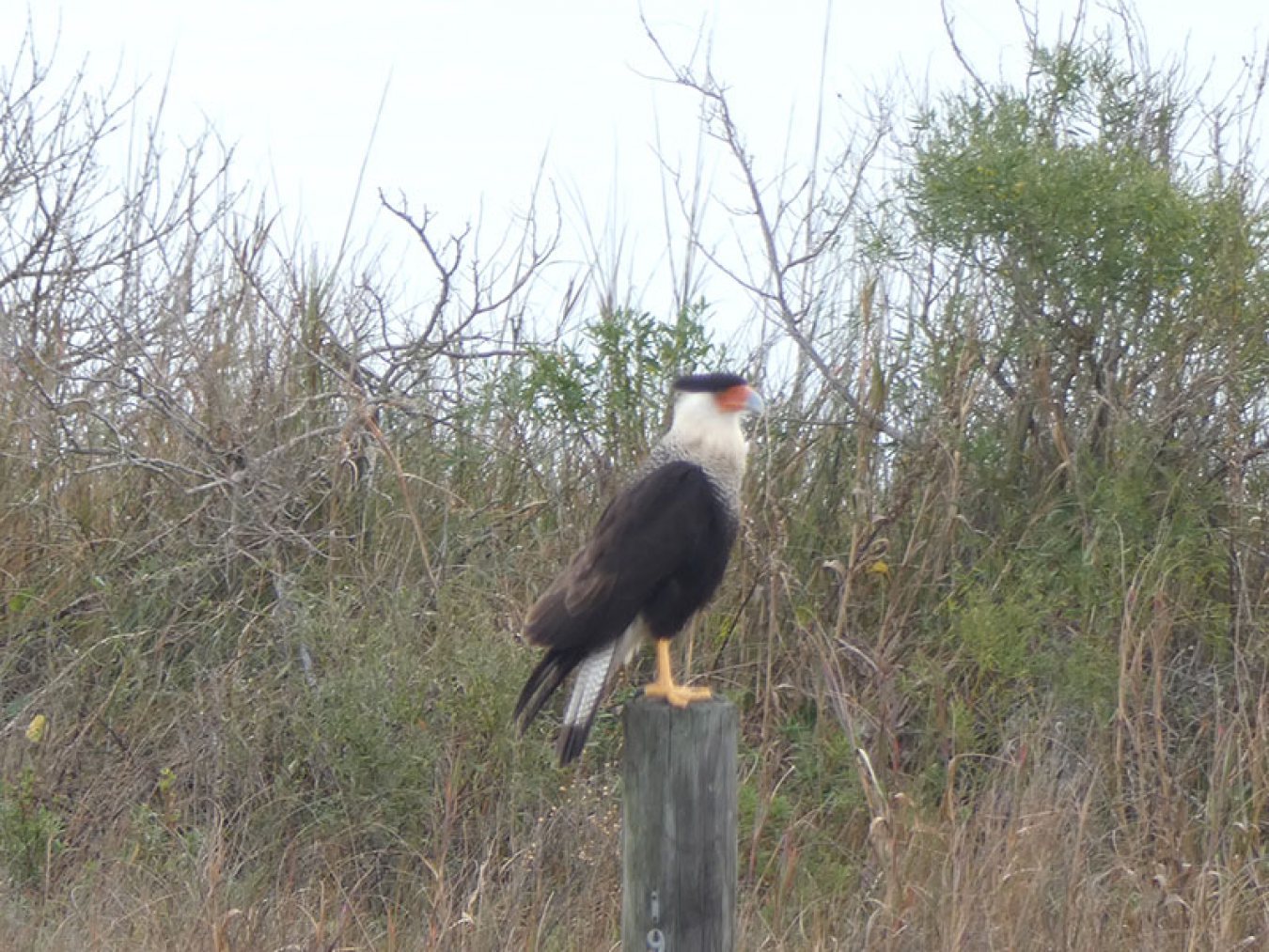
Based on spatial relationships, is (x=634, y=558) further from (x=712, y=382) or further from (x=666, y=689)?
(x=712, y=382)

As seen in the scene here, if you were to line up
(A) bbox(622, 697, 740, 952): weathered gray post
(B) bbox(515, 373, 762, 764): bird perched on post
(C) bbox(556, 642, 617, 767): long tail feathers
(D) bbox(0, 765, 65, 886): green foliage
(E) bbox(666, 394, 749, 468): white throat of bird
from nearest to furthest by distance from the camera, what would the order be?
1. (A) bbox(622, 697, 740, 952): weathered gray post
2. (C) bbox(556, 642, 617, 767): long tail feathers
3. (B) bbox(515, 373, 762, 764): bird perched on post
4. (E) bbox(666, 394, 749, 468): white throat of bird
5. (D) bbox(0, 765, 65, 886): green foliage

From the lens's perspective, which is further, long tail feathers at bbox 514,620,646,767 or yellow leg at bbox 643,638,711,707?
yellow leg at bbox 643,638,711,707

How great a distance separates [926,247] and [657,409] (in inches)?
45.0

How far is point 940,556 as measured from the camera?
5094mm

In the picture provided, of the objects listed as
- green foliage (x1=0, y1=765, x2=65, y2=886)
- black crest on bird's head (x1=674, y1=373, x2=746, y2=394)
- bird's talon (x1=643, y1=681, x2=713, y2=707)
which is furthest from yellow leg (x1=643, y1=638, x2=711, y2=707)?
green foliage (x1=0, y1=765, x2=65, y2=886)

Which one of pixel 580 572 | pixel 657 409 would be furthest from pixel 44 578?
pixel 580 572

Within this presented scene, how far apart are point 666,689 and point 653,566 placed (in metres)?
0.27

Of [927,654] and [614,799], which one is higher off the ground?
[927,654]

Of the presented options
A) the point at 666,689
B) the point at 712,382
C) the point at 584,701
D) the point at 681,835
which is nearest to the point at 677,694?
the point at 666,689

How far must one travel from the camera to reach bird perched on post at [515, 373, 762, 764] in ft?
11.8

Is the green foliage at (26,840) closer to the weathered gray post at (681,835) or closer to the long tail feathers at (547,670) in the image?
the long tail feathers at (547,670)

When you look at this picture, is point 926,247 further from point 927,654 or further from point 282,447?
point 282,447

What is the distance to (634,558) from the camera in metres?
3.65

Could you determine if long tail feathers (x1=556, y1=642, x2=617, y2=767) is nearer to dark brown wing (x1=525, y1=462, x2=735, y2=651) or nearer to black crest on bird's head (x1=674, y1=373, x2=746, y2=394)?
dark brown wing (x1=525, y1=462, x2=735, y2=651)
